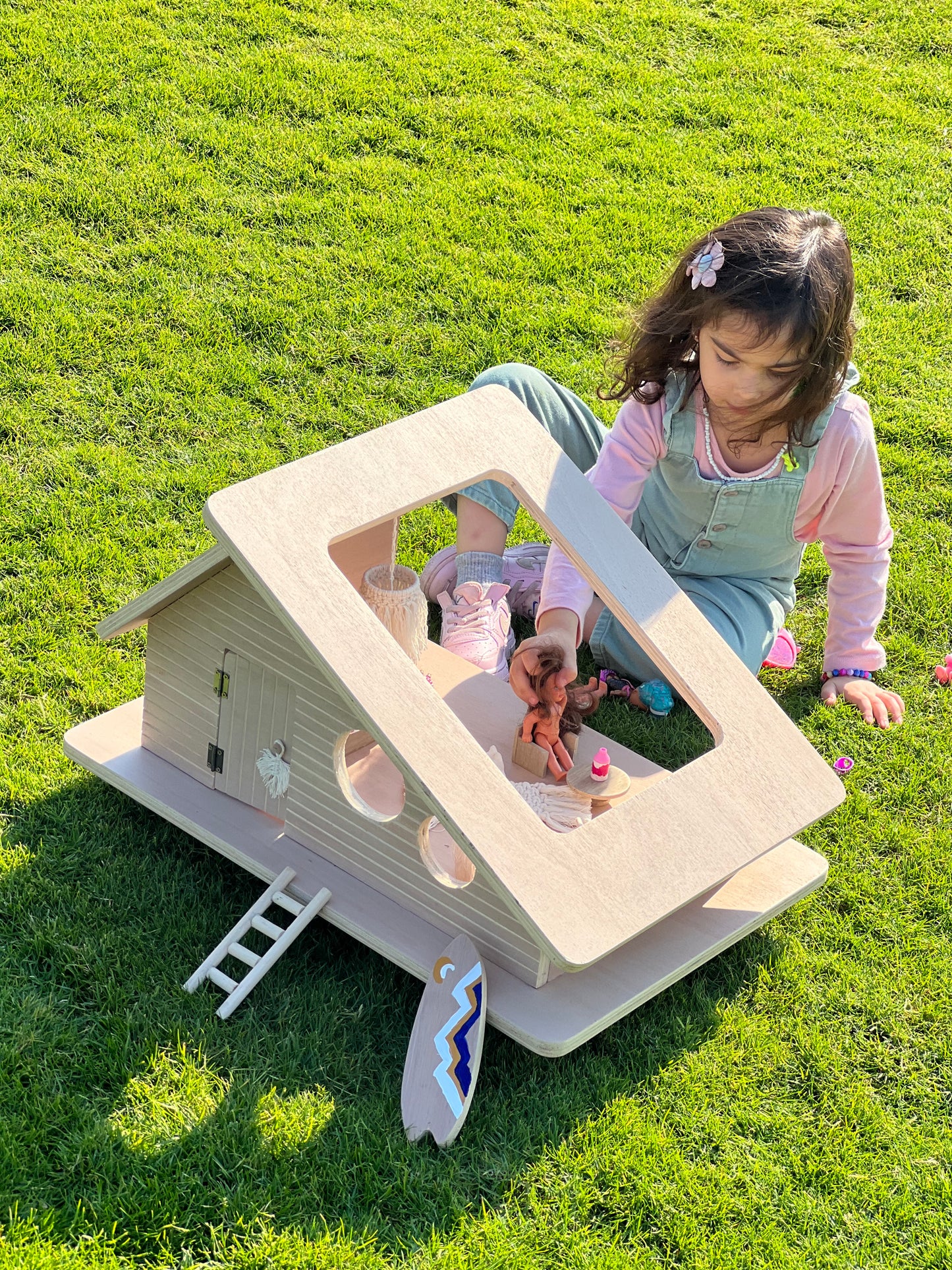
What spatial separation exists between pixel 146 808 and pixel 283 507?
0.82 meters

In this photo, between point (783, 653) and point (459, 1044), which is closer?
point (459, 1044)

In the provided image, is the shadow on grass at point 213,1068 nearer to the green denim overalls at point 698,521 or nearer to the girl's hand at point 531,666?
the girl's hand at point 531,666

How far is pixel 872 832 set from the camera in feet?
9.14

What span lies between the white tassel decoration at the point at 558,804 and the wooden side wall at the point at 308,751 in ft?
0.93

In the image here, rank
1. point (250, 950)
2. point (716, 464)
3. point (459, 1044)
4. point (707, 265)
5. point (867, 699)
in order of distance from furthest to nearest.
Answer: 1. point (867, 699)
2. point (716, 464)
3. point (707, 265)
4. point (250, 950)
5. point (459, 1044)

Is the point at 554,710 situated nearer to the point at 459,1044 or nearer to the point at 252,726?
the point at 252,726

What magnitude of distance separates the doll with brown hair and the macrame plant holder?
0.75ft

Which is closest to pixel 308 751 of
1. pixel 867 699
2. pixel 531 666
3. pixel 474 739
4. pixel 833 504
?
pixel 474 739

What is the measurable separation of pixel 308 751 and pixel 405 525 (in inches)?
51.7

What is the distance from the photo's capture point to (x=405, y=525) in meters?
3.48

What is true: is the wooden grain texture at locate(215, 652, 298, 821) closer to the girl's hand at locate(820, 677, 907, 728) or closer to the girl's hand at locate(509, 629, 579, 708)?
the girl's hand at locate(509, 629, 579, 708)

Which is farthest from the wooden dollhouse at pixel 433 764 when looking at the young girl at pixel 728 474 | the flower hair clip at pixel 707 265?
the flower hair clip at pixel 707 265

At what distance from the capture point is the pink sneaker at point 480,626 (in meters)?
2.97

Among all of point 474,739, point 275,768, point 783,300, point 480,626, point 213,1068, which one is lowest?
point 213,1068
